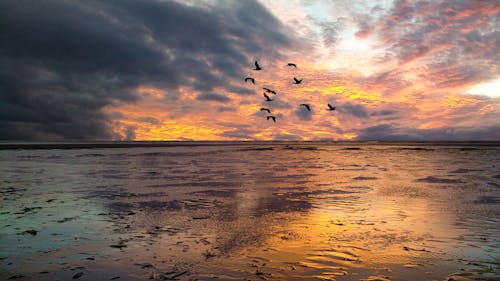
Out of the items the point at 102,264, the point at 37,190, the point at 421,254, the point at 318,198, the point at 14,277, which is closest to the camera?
the point at 14,277

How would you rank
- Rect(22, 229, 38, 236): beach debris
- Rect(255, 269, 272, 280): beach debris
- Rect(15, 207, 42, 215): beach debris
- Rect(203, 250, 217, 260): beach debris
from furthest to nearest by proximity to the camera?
1. Rect(15, 207, 42, 215): beach debris
2. Rect(22, 229, 38, 236): beach debris
3. Rect(203, 250, 217, 260): beach debris
4. Rect(255, 269, 272, 280): beach debris

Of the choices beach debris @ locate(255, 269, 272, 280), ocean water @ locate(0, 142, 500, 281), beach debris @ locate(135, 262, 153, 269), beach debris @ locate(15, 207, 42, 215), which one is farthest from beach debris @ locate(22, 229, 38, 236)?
beach debris @ locate(255, 269, 272, 280)

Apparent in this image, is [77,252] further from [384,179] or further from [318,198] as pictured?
[384,179]

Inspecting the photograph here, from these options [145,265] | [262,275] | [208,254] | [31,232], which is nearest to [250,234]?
[208,254]

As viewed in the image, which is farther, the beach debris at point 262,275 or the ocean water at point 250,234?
the ocean water at point 250,234

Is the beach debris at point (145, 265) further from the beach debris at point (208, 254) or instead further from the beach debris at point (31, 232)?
the beach debris at point (31, 232)

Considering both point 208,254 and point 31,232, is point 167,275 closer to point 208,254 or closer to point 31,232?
point 208,254

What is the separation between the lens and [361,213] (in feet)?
40.9

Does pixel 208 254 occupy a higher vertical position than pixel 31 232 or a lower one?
lower

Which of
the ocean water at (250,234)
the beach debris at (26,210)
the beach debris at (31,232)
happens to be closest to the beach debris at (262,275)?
the ocean water at (250,234)

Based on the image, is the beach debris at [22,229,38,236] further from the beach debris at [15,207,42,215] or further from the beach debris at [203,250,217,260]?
the beach debris at [203,250,217,260]

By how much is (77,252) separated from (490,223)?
11.8m

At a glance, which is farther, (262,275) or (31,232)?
(31,232)

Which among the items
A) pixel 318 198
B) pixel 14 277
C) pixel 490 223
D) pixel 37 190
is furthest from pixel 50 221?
pixel 490 223
